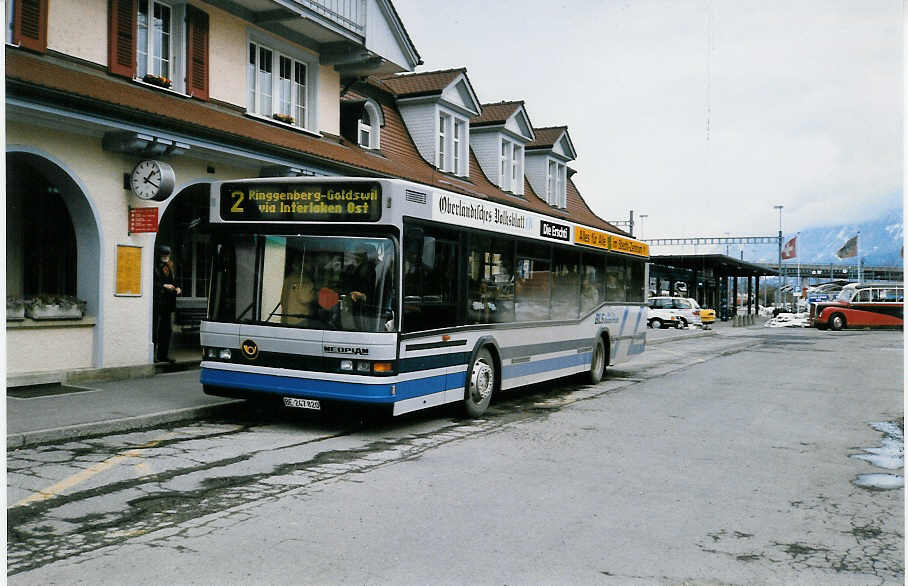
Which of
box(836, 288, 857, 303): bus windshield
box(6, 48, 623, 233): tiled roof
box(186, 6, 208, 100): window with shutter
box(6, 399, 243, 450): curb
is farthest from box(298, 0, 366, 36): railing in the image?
box(836, 288, 857, 303): bus windshield

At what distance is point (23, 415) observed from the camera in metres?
9.06

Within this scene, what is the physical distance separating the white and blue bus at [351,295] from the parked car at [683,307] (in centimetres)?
3601

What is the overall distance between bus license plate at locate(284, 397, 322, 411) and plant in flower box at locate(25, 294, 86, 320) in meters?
4.65

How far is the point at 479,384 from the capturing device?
35.3 ft

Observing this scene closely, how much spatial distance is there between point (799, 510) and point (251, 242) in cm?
636

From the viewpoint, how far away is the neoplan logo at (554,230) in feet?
42.2

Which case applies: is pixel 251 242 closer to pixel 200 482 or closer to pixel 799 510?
pixel 200 482

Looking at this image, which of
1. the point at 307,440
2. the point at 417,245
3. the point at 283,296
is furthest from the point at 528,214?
the point at 307,440

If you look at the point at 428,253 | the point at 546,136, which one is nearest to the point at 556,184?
the point at 546,136

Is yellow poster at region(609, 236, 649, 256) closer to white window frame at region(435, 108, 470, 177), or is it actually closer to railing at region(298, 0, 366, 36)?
railing at region(298, 0, 366, 36)

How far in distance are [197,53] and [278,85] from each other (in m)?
2.56

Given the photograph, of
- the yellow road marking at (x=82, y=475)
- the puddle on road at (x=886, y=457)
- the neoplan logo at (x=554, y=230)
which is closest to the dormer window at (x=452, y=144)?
the neoplan logo at (x=554, y=230)

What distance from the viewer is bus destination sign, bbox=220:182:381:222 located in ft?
29.7

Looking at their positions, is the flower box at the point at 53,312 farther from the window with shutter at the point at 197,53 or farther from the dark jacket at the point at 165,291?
the window with shutter at the point at 197,53
